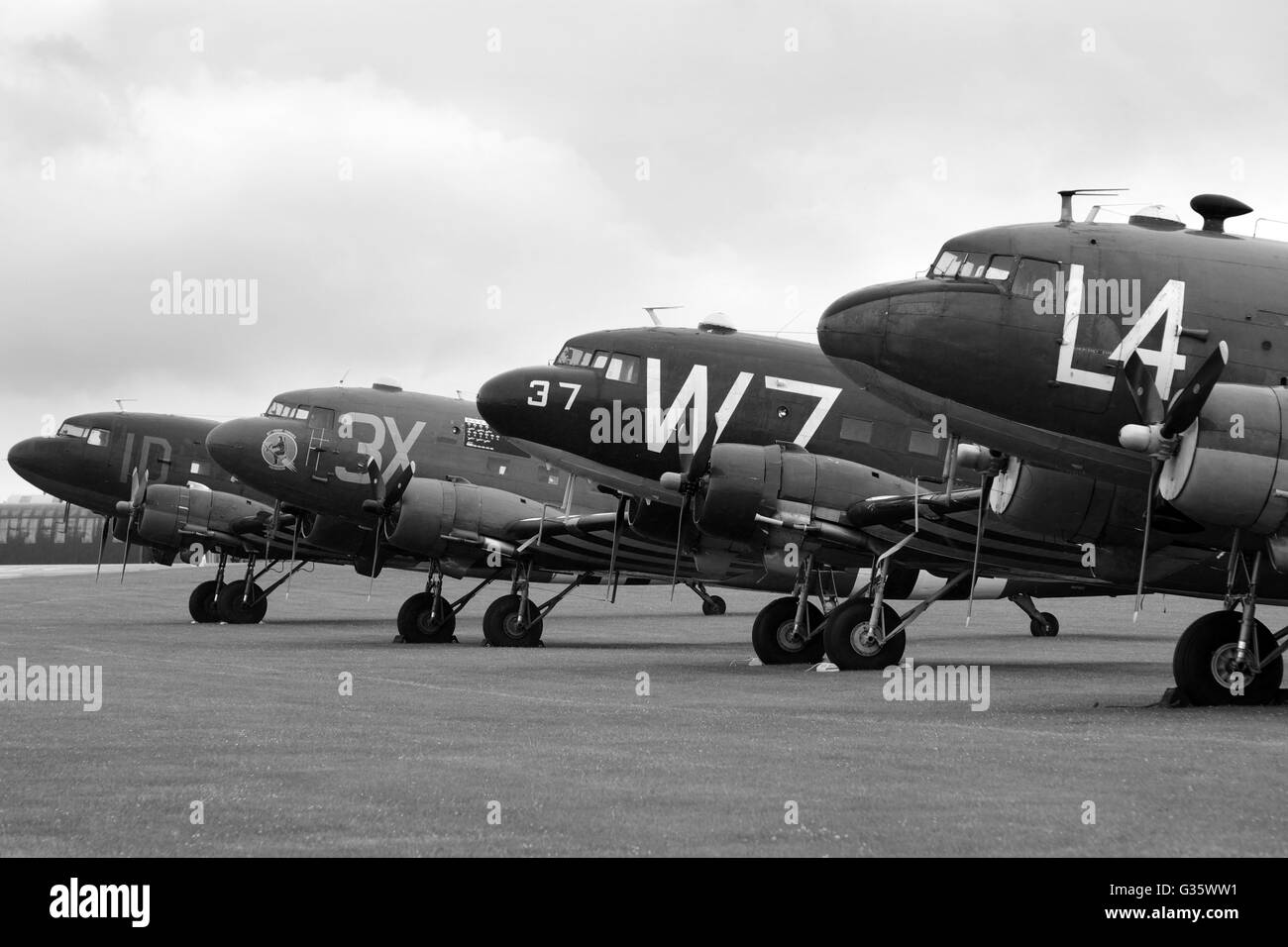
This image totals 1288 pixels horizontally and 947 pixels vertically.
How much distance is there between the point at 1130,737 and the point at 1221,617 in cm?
374

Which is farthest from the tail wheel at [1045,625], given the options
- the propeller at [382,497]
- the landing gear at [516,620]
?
the propeller at [382,497]

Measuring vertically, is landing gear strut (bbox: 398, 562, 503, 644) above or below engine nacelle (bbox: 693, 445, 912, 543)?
below

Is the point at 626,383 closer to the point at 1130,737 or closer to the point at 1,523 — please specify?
the point at 1130,737

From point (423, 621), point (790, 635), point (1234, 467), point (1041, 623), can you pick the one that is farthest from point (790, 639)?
point (1041, 623)

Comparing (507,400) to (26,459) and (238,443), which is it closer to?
(238,443)

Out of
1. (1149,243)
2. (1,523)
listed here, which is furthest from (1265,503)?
(1,523)

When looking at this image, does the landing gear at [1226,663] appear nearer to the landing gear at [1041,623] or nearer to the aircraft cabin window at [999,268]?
the aircraft cabin window at [999,268]

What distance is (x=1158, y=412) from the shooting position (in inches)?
630

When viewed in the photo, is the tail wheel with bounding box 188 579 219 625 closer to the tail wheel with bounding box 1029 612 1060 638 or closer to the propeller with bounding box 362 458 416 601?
the propeller with bounding box 362 458 416 601

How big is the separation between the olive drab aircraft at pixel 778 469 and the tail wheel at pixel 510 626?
5056mm

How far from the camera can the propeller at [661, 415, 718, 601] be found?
25656 mm

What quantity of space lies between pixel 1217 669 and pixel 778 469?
29.7 feet

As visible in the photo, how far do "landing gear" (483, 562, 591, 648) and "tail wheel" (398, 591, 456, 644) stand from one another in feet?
7.51

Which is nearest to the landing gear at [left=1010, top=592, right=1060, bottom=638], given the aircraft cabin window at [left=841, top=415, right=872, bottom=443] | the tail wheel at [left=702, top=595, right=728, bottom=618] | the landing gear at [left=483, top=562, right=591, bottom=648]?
the landing gear at [left=483, top=562, right=591, bottom=648]
